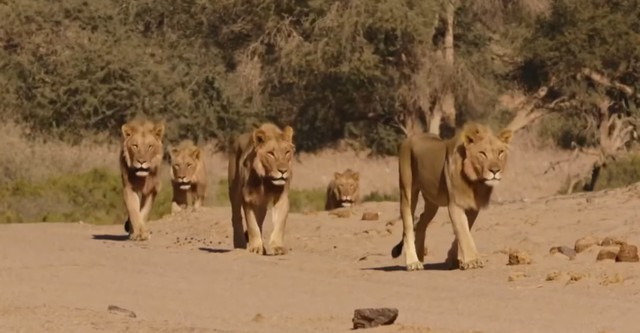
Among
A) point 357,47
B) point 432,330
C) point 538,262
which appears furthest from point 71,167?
point 432,330

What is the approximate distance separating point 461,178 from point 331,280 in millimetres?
1461

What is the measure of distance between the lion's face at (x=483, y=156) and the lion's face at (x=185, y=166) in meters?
10.9

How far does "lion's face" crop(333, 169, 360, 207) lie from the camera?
2777cm

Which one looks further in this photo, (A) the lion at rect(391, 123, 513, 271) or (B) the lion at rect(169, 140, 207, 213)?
(B) the lion at rect(169, 140, 207, 213)

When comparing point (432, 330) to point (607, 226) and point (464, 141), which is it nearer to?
point (464, 141)

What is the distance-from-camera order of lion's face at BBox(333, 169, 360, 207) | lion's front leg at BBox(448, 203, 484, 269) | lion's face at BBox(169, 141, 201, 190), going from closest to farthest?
1. lion's front leg at BBox(448, 203, 484, 269)
2. lion's face at BBox(169, 141, 201, 190)
3. lion's face at BBox(333, 169, 360, 207)

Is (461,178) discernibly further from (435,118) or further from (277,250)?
(435,118)

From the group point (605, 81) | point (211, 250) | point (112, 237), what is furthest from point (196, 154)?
point (605, 81)

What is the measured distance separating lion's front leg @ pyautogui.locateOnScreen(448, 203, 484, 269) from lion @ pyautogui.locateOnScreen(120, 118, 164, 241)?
19.3 ft

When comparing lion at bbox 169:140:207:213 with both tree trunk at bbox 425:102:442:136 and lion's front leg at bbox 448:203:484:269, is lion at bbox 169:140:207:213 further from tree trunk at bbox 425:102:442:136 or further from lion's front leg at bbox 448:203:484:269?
tree trunk at bbox 425:102:442:136

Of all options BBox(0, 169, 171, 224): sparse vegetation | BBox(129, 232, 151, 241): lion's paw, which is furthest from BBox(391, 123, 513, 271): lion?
BBox(0, 169, 171, 224): sparse vegetation

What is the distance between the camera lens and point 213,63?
4619 centimetres

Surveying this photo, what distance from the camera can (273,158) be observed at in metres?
18.1

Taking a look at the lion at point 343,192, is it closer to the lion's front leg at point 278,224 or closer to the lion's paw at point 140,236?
the lion's paw at point 140,236
